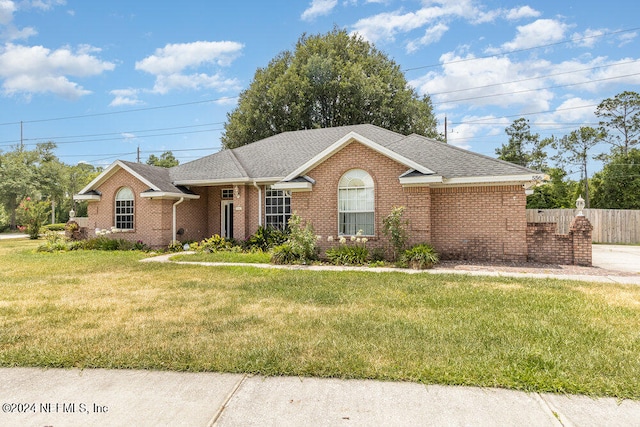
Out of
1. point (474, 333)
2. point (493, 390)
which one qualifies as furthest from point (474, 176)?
point (493, 390)

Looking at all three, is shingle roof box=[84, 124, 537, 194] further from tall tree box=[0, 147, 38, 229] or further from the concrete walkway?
tall tree box=[0, 147, 38, 229]

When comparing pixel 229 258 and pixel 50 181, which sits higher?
pixel 50 181

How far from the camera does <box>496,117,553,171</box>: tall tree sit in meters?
31.4

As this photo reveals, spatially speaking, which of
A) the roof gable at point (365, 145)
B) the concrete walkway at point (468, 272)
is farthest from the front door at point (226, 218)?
the roof gable at point (365, 145)

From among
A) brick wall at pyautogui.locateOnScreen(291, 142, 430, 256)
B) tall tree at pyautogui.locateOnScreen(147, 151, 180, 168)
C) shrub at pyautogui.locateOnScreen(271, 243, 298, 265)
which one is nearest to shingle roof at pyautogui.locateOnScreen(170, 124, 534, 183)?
brick wall at pyautogui.locateOnScreen(291, 142, 430, 256)

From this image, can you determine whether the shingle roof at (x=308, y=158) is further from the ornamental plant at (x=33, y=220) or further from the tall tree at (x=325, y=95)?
the ornamental plant at (x=33, y=220)

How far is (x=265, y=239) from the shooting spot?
47.8 ft

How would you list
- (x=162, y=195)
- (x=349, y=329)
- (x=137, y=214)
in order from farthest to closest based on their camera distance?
(x=137, y=214)
(x=162, y=195)
(x=349, y=329)

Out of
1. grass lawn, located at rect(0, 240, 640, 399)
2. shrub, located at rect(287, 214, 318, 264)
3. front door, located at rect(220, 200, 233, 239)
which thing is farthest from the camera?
front door, located at rect(220, 200, 233, 239)

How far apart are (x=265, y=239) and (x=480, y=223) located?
26.9ft

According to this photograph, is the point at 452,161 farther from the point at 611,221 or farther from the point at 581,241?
the point at 611,221

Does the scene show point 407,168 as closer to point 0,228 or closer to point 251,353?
point 251,353

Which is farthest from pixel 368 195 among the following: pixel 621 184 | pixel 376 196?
pixel 621 184

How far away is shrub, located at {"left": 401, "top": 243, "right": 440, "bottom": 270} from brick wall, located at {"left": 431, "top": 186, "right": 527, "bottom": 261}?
163cm
